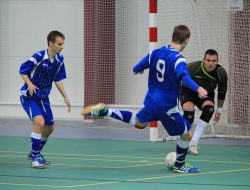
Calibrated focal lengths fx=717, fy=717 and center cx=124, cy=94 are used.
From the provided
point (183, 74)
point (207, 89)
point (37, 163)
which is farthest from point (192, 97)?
point (37, 163)

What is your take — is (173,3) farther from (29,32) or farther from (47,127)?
(47,127)

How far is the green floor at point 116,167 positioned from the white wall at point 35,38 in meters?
4.79

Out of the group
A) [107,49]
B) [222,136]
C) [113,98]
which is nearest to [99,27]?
[107,49]

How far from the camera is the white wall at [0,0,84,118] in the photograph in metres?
17.2

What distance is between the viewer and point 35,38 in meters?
17.6

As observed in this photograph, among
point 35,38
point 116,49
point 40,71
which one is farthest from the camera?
point 35,38

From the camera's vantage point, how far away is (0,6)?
17641mm

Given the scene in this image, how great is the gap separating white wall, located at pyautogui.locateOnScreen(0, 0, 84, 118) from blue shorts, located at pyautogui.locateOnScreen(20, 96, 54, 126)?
7642 millimetres

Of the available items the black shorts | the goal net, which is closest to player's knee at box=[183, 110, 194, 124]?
the black shorts

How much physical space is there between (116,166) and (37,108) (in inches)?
50.8

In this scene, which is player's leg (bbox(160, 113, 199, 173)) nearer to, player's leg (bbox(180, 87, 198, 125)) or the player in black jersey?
the player in black jersey

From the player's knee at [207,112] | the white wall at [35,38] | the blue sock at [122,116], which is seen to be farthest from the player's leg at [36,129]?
the white wall at [35,38]

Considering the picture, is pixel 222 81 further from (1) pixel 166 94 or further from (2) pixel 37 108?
(2) pixel 37 108

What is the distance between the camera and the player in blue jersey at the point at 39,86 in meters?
9.22
